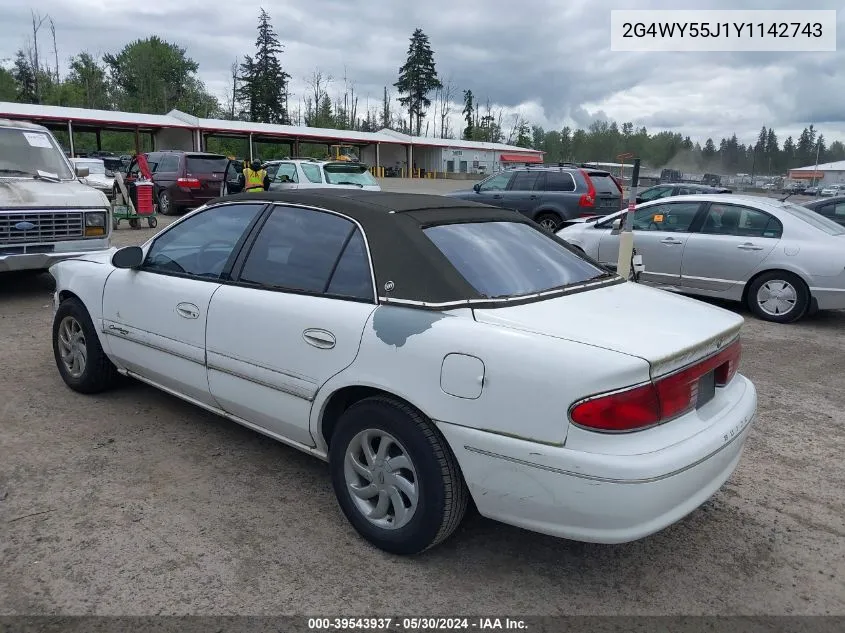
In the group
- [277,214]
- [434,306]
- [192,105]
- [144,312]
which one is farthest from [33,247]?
[192,105]

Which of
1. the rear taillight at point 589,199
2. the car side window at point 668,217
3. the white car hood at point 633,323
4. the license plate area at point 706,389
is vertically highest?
the rear taillight at point 589,199

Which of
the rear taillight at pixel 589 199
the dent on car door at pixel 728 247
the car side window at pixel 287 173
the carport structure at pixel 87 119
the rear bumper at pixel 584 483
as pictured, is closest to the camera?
the rear bumper at pixel 584 483

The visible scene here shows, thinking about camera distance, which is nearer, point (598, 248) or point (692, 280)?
point (692, 280)

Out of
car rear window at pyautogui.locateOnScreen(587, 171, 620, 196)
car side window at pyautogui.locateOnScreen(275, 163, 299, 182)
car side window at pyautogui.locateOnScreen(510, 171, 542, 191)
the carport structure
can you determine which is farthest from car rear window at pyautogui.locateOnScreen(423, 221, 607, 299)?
the carport structure

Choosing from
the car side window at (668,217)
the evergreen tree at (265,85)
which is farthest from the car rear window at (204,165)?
the evergreen tree at (265,85)

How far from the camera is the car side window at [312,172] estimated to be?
14.2 m

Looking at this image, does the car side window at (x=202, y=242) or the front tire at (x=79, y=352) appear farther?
the front tire at (x=79, y=352)

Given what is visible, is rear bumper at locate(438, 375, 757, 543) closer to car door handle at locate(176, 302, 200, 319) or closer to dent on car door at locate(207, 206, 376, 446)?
dent on car door at locate(207, 206, 376, 446)

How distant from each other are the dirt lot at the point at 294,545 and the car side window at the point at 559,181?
30.4 feet

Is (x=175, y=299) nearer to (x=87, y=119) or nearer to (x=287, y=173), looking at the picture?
(x=287, y=173)

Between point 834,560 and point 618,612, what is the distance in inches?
45.2

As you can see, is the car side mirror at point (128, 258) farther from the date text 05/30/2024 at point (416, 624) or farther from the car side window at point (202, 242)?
the date text 05/30/2024 at point (416, 624)

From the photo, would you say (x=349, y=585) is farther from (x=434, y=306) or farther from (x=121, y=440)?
(x=121, y=440)

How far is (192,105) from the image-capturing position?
8006 centimetres
